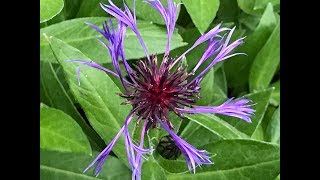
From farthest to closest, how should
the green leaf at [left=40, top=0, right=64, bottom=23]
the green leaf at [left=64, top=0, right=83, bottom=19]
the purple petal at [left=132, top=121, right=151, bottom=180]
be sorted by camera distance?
the green leaf at [left=64, top=0, right=83, bottom=19], the green leaf at [left=40, top=0, right=64, bottom=23], the purple petal at [left=132, top=121, right=151, bottom=180]

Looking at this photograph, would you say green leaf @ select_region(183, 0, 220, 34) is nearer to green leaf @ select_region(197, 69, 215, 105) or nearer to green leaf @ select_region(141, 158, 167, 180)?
green leaf @ select_region(197, 69, 215, 105)

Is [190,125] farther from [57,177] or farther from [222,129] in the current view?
[57,177]

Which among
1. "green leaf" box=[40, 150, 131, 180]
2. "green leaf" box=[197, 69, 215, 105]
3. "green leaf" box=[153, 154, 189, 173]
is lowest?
"green leaf" box=[40, 150, 131, 180]

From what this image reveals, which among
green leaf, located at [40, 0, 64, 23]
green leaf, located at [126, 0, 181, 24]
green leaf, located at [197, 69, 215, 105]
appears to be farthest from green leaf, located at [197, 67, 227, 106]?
green leaf, located at [40, 0, 64, 23]

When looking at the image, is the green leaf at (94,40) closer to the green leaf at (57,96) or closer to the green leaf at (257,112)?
the green leaf at (57,96)

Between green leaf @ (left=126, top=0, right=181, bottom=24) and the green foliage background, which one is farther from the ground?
green leaf @ (left=126, top=0, right=181, bottom=24)

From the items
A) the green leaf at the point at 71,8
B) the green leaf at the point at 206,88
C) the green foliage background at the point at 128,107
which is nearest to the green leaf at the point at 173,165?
the green foliage background at the point at 128,107

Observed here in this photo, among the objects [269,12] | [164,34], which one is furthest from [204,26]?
[269,12]
